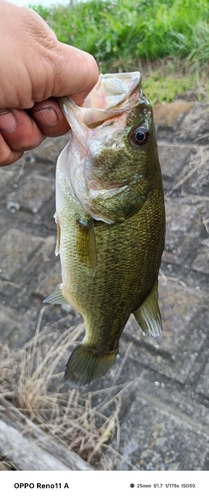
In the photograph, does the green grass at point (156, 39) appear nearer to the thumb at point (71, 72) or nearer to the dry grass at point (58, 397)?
the dry grass at point (58, 397)

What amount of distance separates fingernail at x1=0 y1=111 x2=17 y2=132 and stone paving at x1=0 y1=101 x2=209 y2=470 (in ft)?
3.45

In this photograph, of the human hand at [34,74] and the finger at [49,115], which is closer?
the human hand at [34,74]

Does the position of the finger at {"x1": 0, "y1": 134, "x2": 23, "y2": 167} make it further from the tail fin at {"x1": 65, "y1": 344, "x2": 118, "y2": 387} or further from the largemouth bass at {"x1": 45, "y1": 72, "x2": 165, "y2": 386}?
the tail fin at {"x1": 65, "y1": 344, "x2": 118, "y2": 387}

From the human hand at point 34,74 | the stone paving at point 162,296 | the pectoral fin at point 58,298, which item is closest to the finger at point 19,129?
the human hand at point 34,74

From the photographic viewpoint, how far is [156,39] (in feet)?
8.78

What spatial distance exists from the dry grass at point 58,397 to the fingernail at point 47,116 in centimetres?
106

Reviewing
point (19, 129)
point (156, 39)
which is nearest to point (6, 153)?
point (19, 129)

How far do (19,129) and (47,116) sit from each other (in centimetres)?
7

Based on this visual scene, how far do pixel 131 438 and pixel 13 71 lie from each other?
1198mm

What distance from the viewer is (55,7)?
387cm

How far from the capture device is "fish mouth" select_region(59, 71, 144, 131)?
845 mm

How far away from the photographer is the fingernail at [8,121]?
93 cm

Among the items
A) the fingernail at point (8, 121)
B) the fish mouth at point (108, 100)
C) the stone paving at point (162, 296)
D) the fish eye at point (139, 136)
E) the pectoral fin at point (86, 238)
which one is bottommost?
the stone paving at point (162, 296)
